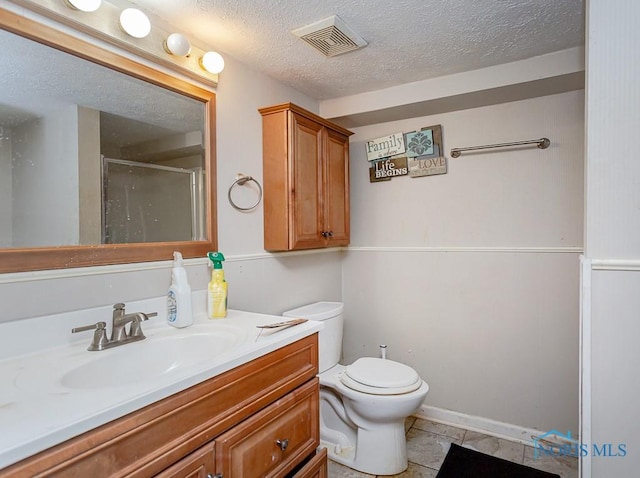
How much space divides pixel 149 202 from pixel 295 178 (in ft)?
2.49

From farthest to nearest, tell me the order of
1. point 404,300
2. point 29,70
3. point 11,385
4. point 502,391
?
1. point 404,300
2. point 502,391
3. point 29,70
4. point 11,385

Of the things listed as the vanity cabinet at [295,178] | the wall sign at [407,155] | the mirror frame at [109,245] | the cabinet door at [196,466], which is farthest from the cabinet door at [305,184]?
the cabinet door at [196,466]

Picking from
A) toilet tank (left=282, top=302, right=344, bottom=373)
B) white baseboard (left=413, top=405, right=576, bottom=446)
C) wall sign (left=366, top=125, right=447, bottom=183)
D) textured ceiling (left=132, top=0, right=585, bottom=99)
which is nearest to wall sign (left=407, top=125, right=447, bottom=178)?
wall sign (left=366, top=125, right=447, bottom=183)

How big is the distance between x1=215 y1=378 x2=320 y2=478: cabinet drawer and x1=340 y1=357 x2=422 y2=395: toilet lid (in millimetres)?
484

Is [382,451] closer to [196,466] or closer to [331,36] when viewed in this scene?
[196,466]

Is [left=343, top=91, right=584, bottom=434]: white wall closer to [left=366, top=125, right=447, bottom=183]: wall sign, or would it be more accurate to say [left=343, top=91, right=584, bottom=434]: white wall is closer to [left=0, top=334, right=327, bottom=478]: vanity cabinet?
[left=366, top=125, right=447, bottom=183]: wall sign

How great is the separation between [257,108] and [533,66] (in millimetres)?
1409

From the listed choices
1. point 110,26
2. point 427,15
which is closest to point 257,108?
point 110,26

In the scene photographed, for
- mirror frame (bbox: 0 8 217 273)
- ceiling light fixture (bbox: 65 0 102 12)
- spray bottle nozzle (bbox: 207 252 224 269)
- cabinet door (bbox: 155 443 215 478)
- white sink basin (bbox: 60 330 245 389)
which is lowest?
cabinet door (bbox: 155 443 215 478)

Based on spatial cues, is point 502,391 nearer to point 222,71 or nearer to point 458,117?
point 458,117

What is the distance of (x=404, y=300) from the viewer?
2.49m

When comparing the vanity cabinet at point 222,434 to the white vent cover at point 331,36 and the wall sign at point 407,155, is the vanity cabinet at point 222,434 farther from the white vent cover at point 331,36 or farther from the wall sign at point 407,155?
the wall sign at point 407,155

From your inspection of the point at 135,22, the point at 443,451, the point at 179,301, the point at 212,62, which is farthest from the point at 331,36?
the point at 443,451

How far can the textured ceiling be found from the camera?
144cm
